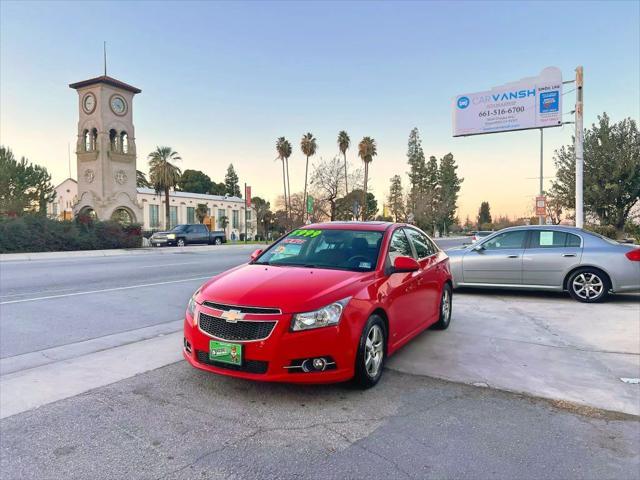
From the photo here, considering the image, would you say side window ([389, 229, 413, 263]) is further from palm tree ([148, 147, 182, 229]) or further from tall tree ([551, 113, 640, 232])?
palm tree ([148, 147, 182, 229])

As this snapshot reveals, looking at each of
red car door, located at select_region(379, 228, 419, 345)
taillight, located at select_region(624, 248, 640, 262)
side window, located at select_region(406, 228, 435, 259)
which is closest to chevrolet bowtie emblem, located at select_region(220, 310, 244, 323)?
red car door, located at select_region(379, 228, 419, 345)

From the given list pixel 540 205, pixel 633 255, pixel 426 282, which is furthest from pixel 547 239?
pixel 540 205

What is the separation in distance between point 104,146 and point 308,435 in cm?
4584

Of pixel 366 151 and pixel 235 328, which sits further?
pixel 366 151

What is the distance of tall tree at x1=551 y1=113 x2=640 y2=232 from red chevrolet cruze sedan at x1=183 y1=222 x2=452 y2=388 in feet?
77.1

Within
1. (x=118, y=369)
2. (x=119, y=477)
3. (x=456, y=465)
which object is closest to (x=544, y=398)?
(x=456, y=465)

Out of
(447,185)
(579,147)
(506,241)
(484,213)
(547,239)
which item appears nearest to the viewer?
(547,239)

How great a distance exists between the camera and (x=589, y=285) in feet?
28.1

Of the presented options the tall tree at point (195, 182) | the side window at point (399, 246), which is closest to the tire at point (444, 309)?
the side window at point (399, 246)

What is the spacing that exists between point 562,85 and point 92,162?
40.9m

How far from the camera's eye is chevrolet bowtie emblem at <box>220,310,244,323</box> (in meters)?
3.72

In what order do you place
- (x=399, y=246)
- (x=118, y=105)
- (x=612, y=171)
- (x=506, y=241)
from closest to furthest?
1. (x=399, y=246)
2. (x=506, y=241)
3. (x=612, y=171)
4. (x=118, y=105)

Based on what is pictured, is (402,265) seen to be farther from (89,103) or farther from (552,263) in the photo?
(89,103)

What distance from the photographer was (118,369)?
4.66 metres
